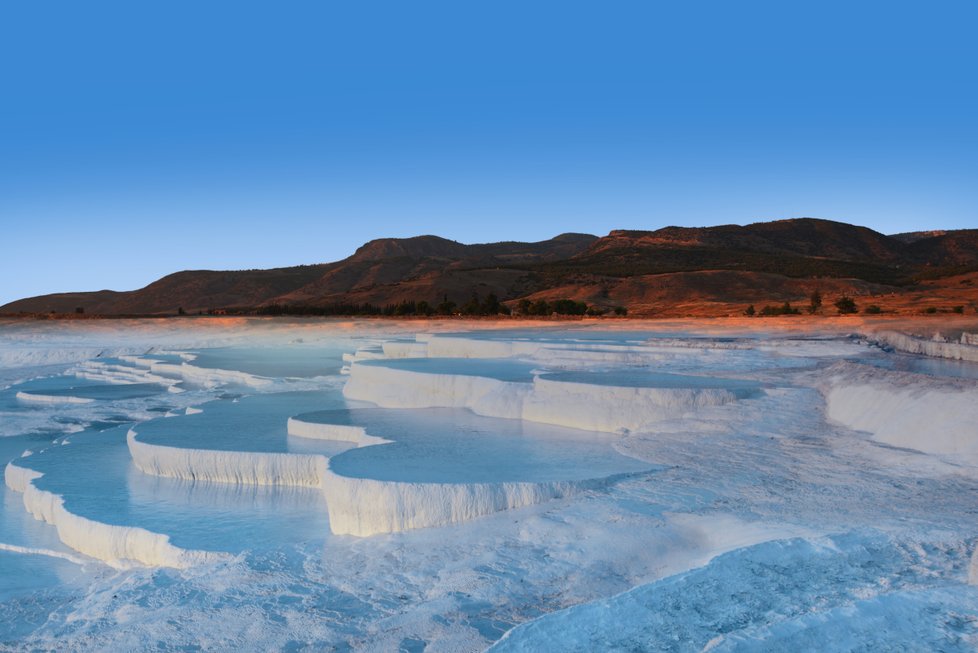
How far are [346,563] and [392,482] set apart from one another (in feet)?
2.56

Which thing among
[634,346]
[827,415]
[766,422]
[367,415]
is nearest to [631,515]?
[766,422]

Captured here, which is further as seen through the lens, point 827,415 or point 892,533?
point 827,415

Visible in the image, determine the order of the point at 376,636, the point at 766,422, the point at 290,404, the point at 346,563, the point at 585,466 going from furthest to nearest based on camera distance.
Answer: the point at 290,404, the point at 766,422, the point at 585,466, the point at 346,563, the point at 376,636

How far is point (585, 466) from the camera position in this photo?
611 centimetres

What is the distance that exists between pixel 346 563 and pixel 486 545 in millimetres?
771

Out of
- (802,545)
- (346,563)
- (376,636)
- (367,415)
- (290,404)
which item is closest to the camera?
(376,636)

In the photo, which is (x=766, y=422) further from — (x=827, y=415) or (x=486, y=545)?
(x=486, y=545)

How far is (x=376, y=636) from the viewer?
12.5ft

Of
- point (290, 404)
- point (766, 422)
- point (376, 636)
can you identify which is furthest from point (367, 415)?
point (376, 636)

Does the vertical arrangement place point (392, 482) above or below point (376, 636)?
above

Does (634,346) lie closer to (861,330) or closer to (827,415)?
(827,415)

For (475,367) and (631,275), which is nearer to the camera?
(475,367)

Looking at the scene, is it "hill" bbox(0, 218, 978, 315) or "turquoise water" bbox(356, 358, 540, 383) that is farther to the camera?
"hill" bbox(0, 218, 978, 315)

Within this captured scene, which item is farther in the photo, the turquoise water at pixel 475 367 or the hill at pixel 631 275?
the hill at pixel 631 275
